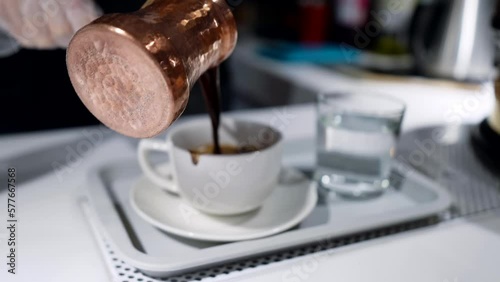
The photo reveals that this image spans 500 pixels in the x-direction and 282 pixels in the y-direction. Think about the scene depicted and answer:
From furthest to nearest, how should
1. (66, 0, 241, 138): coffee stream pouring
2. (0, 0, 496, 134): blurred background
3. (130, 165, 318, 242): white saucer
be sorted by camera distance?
1. (0, 0, 496, 134): blurred background
2. (130, 165, 318, 242): white saucer
3. (66, 0, 241, 138): coffee stream pouring

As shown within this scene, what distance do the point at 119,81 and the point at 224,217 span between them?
0.23 m

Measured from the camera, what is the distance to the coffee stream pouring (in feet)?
1.28

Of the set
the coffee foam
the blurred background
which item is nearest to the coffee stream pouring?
the coffee foam

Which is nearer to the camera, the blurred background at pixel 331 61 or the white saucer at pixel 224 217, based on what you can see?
the white saucer at pixel 224 217

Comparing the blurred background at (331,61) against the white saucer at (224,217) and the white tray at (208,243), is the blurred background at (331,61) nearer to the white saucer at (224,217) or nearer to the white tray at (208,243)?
the white tray at (208,243)

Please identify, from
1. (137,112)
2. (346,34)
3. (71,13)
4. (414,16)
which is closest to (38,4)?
(71,13)

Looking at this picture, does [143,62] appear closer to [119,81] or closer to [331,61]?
[119,81]

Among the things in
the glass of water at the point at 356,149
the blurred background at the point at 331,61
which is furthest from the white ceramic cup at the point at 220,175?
the blurred background at the point at 331,61

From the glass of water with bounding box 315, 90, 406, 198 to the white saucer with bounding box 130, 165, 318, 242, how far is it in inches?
1.9

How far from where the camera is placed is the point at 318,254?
0.52 m

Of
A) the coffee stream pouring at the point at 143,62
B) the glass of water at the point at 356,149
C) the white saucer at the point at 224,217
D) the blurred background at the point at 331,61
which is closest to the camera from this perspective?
the coffee stream pouring at the point at 143,62

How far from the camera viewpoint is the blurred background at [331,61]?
3.58 ft

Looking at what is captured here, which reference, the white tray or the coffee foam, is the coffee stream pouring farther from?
the white tray

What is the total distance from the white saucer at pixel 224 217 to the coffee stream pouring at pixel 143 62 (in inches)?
5.7
